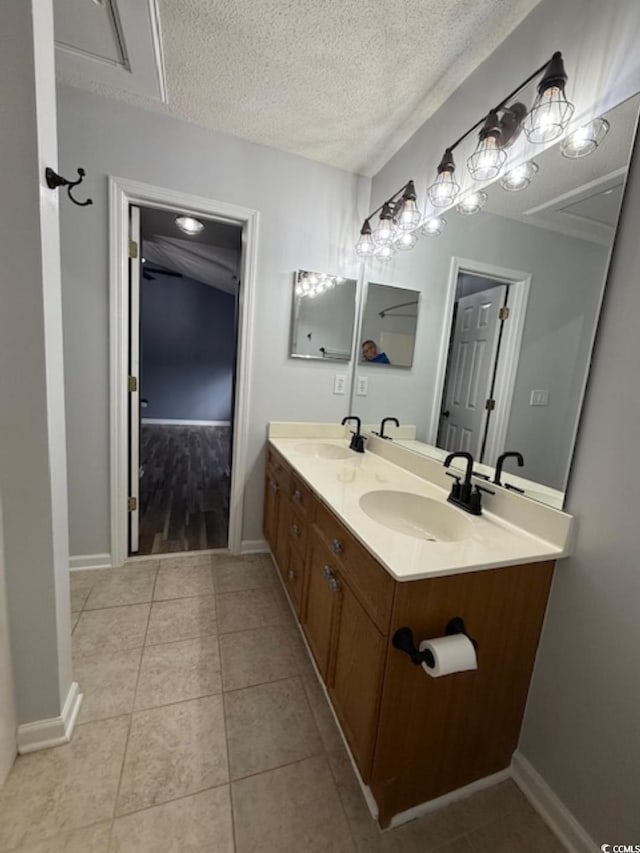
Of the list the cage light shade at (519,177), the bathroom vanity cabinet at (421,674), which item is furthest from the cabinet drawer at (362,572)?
the cage light shade at (519,177)

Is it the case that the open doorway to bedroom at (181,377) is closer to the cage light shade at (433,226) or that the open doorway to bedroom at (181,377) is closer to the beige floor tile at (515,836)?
the cage light shade at (433,226)

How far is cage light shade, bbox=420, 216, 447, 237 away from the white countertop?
116cm

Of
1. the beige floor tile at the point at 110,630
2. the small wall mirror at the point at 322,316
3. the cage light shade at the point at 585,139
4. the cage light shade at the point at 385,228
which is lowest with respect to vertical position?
the beige floor tile at the point at 110,630

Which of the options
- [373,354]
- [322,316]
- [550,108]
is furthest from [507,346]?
[322,316]

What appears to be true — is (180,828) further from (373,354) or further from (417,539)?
(373,354)

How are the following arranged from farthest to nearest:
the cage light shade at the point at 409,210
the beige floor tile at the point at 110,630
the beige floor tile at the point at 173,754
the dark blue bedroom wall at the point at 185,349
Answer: the dark blue bedroom wall at the point at 185,349 → the cage light shade at the point at 409,210 → the beige floor tile at the point at 110,630 → the beige floor tile at the point at 173,754

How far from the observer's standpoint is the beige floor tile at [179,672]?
1.31 meters

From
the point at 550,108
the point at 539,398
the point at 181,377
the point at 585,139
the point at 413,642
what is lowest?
the point at 413,642

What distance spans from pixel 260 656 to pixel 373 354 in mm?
1695

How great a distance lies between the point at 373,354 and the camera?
83.8 inches

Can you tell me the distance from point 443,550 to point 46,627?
1.22 m

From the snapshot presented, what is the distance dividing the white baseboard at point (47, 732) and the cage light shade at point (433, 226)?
2.37 metres

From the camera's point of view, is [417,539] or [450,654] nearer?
[450,654]

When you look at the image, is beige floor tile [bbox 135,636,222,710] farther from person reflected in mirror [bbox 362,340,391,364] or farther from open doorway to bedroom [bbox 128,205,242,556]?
person reflected in mirror [bbox 362,340,391,364]
